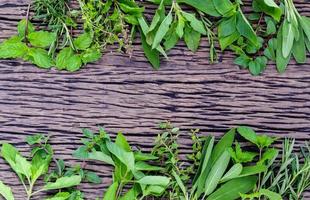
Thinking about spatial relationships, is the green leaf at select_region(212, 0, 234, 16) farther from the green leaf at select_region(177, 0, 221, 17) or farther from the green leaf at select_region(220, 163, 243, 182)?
the green leaf at select_region(220, 163, 243, 182)

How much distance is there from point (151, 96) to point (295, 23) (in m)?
0.28

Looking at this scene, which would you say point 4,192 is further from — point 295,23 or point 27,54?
point 295,23

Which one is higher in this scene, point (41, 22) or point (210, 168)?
point (41, 22)

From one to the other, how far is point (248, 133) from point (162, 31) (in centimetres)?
23

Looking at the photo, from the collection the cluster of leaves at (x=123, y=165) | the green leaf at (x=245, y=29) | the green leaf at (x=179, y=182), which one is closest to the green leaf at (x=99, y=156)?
the cluster of leaves at (x=123, y=165)

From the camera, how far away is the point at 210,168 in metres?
0.85

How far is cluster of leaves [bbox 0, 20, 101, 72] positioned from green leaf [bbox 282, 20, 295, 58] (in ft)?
1.06

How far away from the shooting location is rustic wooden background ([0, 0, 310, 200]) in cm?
86

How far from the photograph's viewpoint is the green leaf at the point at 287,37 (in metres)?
0.82

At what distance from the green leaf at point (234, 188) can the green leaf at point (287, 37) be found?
0.23m

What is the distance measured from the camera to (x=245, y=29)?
83cm

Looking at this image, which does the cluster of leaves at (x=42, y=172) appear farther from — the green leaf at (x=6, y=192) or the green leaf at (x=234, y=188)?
the green leaf at (x=234, y=188)

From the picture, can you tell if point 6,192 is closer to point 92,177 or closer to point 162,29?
point 92,177

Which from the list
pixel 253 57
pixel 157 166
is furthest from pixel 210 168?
pixel 253 57
